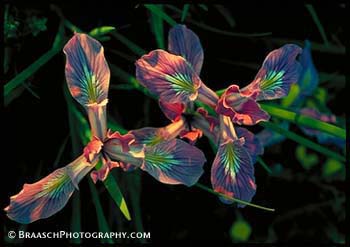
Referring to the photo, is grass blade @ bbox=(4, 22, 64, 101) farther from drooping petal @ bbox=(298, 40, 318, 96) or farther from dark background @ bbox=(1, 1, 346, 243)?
drooping petal @ bbox=(298, 40, 318, 96)

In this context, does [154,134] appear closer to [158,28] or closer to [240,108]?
A: [240,108]

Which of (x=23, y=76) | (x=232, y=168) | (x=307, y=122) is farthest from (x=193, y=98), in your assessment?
(x=23, y=76)

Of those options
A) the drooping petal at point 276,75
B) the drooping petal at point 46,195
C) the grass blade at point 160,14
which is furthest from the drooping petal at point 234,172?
the grass blade at point 160,14

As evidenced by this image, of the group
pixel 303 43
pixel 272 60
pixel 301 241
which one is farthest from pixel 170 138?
pixel 301 241

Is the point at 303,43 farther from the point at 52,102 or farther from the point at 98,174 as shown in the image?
the point at 98,174

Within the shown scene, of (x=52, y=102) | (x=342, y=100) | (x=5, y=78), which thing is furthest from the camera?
(x=342, y=100)

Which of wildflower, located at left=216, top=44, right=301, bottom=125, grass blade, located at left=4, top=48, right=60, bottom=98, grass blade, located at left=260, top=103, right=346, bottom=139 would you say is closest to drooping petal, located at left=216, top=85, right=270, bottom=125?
wildflower, located at left=216, top=44, right=301, bottom=125

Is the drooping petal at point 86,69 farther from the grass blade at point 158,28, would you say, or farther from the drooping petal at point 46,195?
the grass blade at point 158,28
